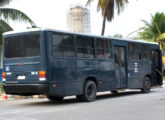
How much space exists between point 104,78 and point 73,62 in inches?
93.8

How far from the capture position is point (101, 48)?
16.0m

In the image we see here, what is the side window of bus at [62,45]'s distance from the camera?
13.5 metres

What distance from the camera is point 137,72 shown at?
1862 centimetres

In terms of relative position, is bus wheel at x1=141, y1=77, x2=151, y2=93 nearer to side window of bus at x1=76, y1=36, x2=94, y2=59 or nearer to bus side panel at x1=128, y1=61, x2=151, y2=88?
bus side panel at x1=128, y1=61, x2=151, y2=88

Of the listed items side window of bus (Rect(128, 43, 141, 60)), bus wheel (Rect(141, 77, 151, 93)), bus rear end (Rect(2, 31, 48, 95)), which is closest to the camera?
bus rear end (Rect(2, 31, 48, 95))

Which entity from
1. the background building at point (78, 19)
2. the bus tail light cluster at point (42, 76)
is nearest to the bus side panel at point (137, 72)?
the bus tail light cluster at point (42, 76)

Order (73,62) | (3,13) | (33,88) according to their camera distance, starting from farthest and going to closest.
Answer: (3,13) → (73,62) → (33,88)

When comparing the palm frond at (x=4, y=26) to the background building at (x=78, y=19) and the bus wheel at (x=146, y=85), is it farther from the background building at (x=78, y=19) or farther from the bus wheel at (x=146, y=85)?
the background building at (x=78, y=19)

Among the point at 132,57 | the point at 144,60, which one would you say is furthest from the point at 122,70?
the point at 144,60

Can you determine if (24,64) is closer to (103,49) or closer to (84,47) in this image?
(84,47)

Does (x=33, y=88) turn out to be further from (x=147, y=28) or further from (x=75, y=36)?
(x=147, y=28)

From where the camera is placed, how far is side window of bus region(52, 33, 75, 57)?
44.3 ft

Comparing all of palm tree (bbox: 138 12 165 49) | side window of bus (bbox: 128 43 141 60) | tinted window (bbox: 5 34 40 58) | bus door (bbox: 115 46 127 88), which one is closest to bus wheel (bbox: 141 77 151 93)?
side window of bus (bbox: 128 43 141 60)

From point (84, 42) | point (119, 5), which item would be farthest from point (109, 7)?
point (84, 42)
